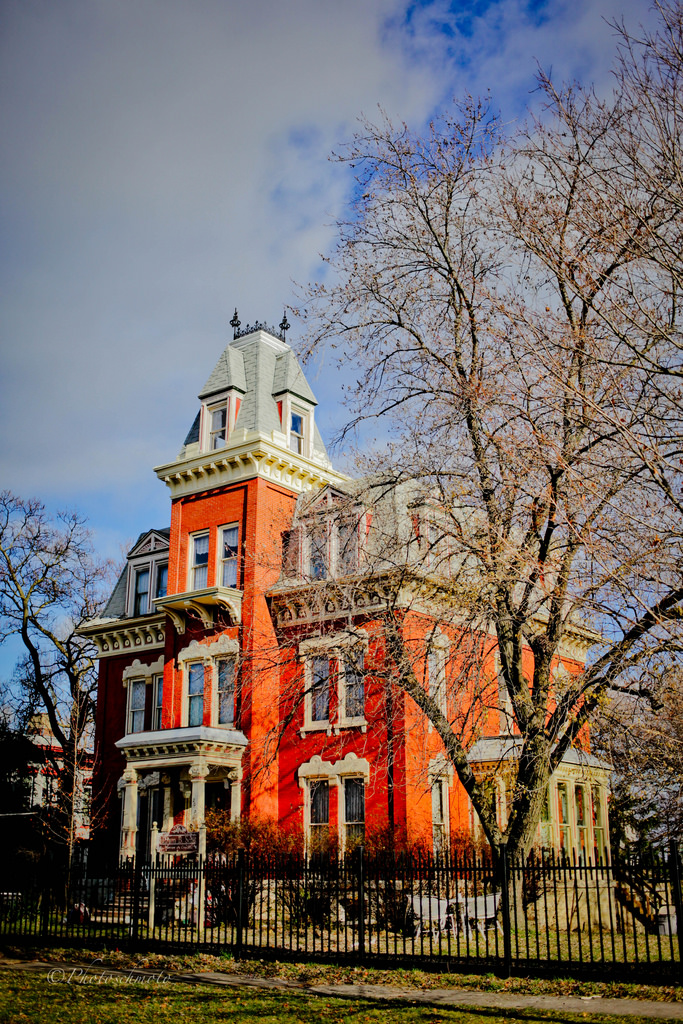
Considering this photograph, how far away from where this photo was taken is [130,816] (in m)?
23.8

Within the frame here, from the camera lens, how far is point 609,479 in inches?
484

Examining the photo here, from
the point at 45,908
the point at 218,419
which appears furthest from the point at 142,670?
the point at 45,908

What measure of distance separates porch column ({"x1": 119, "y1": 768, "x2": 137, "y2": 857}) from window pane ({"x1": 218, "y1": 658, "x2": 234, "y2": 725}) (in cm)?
294

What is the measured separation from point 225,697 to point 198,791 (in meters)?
3.84

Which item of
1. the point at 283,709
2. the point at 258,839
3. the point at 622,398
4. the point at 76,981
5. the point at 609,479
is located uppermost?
the point at 622,398

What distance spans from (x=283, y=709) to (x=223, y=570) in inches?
179

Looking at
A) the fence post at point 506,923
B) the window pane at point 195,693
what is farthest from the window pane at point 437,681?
the window pane at point 195,693

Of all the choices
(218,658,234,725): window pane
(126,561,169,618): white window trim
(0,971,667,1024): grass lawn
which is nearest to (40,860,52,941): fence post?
(0,971,667,1024): grass lawn

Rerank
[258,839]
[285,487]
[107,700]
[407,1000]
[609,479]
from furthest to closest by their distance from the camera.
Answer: [107,700]
[285,487]
[258,839]
[609,479]
[407,1000]

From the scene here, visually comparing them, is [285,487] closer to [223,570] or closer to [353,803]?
[223,570]

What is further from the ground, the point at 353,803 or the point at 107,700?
the point at 107,700

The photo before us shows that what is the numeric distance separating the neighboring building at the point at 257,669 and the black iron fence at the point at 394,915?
364cm

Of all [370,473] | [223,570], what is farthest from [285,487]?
[370,473]

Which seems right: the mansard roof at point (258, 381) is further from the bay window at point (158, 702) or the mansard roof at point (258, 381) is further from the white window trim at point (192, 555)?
the bay window at point (158, 702)
